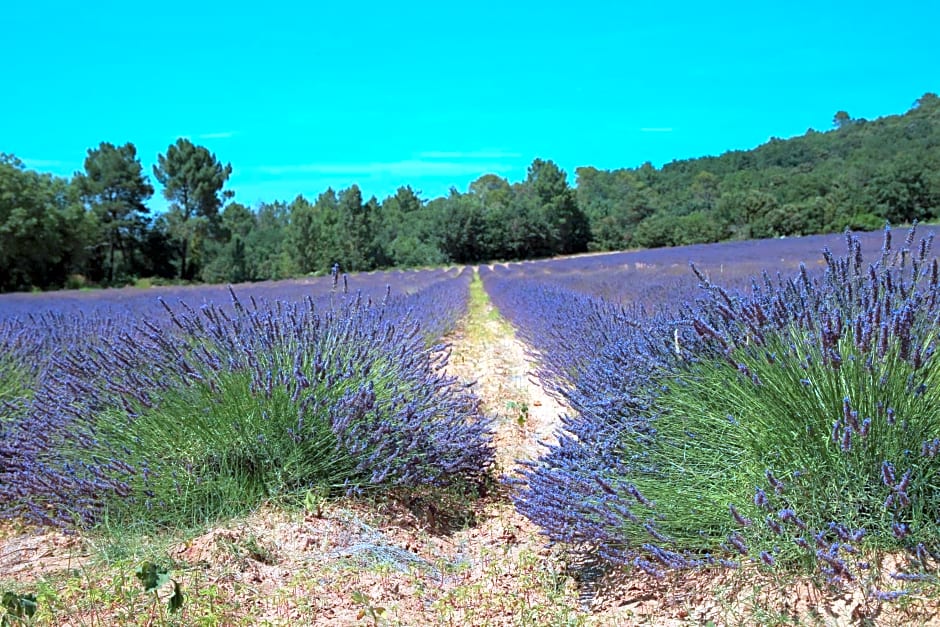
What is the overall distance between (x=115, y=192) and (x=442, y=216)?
2218 cm

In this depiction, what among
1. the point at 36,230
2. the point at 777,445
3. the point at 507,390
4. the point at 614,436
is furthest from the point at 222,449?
the point at 36,230

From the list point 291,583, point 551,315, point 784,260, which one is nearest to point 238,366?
point 291,583

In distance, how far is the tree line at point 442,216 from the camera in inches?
1378

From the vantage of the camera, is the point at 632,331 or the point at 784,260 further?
the point at 784,260

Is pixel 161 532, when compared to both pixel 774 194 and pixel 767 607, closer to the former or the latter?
pixel 767 607

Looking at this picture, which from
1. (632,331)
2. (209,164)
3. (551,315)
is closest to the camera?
(632,331)

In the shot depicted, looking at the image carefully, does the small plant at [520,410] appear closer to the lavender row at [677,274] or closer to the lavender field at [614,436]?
the lavender field at [614,436]

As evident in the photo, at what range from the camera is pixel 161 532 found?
2.45 meters

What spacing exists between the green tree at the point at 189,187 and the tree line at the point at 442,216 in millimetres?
72

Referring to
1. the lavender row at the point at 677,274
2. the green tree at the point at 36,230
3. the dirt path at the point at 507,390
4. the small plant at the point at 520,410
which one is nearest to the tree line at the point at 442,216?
the green tree at the point at 36,230

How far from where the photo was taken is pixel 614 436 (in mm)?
2375

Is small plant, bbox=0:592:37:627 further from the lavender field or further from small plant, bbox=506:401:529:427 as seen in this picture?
small plant, bbox=506:401:529:427

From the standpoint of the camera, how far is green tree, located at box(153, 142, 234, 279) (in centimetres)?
4111

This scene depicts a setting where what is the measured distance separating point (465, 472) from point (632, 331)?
1.13m
